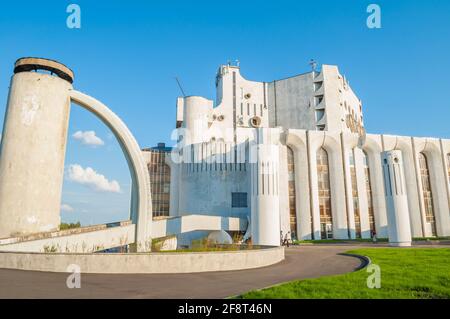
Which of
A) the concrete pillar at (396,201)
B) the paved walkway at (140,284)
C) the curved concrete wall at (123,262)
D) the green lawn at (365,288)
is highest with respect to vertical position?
the concrete pillar at (396,201)

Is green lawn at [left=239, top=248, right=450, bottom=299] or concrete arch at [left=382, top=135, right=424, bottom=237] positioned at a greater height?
concrete arch at [left=382, top=135, right=424, bottom=237]

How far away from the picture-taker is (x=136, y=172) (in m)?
19.2

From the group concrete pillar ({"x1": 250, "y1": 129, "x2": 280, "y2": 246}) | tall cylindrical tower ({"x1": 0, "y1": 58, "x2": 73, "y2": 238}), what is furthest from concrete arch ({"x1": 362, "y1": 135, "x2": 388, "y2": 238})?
tall cylindrical tower ({"x1": 0, "y1": 58, "x2": 73, "y2": 238})

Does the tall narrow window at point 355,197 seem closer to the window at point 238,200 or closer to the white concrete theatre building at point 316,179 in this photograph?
the white concrete theatre building at point 316,179

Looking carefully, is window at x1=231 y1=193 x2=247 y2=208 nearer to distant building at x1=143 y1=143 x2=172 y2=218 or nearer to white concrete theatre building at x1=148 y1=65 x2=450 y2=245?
white concrete theatre building at x1=148 y1=65 x2=450 y2=245

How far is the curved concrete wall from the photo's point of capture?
11.1m

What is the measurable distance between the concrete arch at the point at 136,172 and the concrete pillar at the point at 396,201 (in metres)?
22.8

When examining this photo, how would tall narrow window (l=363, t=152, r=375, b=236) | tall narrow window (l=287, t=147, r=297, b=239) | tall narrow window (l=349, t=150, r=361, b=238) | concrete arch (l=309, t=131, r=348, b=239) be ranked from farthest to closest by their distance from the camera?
tall narrow window (l=363, t=152, r=375, b=236), tall narrow window (l=349, t=150, r=361, b=238), tall narrow window (l=287, t=147, r=297, b=239), concrete arch (l=309, t=131, r=348, b=239)

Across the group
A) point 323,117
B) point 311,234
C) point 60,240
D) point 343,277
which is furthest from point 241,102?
point 343,277

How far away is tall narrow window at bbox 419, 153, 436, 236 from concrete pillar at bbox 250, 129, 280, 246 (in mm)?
27019

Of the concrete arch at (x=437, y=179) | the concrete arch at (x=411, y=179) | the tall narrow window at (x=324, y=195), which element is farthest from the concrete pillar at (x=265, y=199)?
the concrete arch at (x=437, y=179)

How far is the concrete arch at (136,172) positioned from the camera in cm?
1845

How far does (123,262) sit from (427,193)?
A: 153 ft
